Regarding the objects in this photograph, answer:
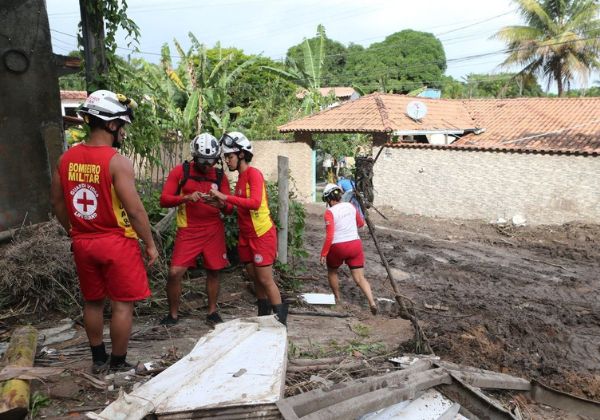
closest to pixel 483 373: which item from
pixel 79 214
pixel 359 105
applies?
pixel 79 214

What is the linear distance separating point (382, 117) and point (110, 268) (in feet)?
52.4

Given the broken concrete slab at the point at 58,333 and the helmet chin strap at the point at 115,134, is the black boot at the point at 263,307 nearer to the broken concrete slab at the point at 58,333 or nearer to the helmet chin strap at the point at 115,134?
the broken concrete slab at the point at 58,333

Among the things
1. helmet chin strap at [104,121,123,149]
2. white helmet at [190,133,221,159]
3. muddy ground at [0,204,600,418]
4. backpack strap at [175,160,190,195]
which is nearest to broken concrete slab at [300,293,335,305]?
muddy ground at [0,204,600,418]

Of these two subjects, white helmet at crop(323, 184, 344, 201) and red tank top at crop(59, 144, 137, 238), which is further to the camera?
white helmet at crop(323, 184, 344, 201)

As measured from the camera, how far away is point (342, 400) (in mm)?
3113

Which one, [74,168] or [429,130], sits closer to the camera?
[74,168]

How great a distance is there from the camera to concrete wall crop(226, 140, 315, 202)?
795 inches

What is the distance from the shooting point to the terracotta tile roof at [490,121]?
15.8 meters

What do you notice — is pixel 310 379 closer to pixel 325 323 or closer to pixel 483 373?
pixel 483 373

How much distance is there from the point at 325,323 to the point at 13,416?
3.48m

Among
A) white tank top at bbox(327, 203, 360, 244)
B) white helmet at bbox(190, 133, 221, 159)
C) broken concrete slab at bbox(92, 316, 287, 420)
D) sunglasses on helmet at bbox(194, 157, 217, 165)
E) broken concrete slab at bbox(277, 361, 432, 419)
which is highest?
white helmet at bbox(190, 133, 221, 159)

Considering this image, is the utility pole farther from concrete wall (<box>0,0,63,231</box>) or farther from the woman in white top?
the woman in white top

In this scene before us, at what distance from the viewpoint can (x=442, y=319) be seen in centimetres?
696

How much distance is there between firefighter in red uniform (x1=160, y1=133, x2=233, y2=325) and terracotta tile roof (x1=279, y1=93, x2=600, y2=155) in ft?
41.1
